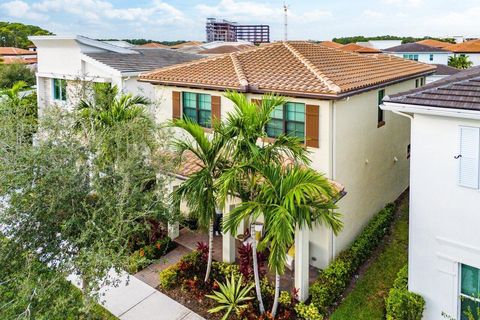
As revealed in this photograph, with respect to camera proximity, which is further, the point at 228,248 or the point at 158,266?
the point at 158,266

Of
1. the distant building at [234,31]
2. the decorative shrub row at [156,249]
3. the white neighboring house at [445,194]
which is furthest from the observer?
the distant building at [234,31]

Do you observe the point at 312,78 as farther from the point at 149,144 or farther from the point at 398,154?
the point at 398,154

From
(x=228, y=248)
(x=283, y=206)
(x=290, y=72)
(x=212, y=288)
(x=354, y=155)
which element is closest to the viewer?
(x=283, y=206)

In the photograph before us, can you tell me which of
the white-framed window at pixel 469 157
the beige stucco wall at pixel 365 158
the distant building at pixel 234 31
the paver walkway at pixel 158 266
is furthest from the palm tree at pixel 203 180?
the distant building at pixel 234 31

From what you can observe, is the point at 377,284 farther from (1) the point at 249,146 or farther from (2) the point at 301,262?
(1) the point at 249,146

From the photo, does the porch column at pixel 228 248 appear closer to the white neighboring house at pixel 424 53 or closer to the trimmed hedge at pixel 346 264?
the trimmed hedge at pixel 346 264

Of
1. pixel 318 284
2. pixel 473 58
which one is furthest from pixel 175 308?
pixel 473 58

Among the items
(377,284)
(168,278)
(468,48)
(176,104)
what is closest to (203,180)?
(168,278)
